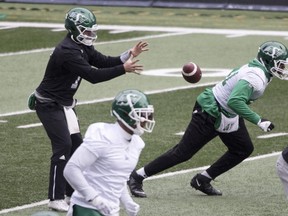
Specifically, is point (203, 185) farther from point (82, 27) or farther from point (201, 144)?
point (82, 27)

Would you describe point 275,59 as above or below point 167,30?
above

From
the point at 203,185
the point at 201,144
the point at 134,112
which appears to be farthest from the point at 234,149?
the point at 134,112

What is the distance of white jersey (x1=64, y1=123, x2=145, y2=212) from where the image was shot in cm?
855

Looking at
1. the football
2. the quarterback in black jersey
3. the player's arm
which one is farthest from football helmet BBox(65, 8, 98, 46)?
the player's arm

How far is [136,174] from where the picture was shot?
1209cm

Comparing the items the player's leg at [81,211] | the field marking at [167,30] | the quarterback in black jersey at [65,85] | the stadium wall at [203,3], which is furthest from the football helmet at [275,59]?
the stadium wall at [203,3]

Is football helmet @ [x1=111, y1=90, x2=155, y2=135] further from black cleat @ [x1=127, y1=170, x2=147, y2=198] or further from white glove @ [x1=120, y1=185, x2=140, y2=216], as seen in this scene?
black cleat @ [x1=127, y1=170, x2=147, y2=198]

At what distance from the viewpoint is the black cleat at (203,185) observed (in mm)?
12203

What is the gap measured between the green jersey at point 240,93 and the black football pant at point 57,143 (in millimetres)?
1526

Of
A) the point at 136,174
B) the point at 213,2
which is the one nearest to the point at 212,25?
the point at 213,2

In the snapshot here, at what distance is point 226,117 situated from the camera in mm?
11820

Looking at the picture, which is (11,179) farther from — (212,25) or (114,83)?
(212,25)

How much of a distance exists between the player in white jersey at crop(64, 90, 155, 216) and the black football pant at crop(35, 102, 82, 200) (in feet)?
8.53

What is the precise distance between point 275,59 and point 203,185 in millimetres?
1586
